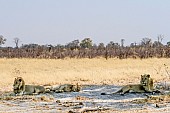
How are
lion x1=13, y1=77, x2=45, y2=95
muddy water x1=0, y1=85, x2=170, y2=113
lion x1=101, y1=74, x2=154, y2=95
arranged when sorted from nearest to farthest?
muddy water x1=0, y1=85, x2=170, y2=113, lion x1=101, y1=74, x2=154, y2=95, lion x1=13, y1=77, x2=45, y2=95

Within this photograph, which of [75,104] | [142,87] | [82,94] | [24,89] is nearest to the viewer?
[75,104]

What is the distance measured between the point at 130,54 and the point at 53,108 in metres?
33.5

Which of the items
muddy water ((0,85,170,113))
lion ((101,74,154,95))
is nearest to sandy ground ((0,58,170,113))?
muddy water ((0,85,170,113))

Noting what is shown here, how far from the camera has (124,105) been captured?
12.2 meters

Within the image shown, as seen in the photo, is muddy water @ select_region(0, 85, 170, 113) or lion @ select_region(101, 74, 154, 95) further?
lion @ select_region(101, 74, 154, 95)

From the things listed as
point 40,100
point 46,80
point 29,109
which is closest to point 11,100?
point 40,100

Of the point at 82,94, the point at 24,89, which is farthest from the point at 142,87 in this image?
the point at 24,89

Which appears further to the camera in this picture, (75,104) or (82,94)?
(82,94)

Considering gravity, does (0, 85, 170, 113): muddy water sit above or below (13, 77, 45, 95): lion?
below

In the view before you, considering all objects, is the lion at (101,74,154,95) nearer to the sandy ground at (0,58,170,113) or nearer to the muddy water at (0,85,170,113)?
the muddy water at (0,85,170,113)

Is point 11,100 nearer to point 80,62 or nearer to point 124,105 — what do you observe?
point 124,105

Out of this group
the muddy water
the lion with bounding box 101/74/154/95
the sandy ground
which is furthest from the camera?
the lion with bounding box 101/74/154/95

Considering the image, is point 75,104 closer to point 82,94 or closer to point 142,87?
point 82,94

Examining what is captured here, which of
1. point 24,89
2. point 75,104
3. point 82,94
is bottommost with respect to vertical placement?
point 75,104
